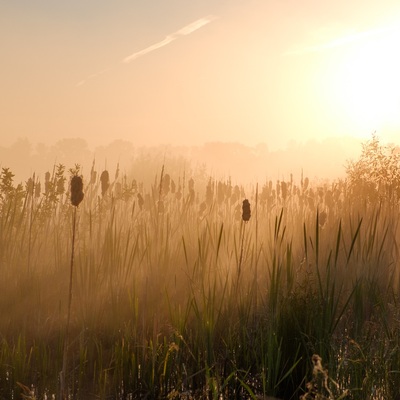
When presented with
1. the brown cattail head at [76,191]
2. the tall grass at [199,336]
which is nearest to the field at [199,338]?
the tall grass at [199,336]

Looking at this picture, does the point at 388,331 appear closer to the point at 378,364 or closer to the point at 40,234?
the point at 378,364

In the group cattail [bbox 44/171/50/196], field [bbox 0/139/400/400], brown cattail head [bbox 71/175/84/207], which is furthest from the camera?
cattail [bbox 44/171/50/196]

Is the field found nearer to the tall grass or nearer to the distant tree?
the tall grass

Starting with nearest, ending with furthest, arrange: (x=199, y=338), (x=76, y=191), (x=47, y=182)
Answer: (x=76, y=191)
(x=199, y=338)
(x=47, y=182)

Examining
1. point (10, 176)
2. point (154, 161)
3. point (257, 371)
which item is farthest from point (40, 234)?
point (154, 161)

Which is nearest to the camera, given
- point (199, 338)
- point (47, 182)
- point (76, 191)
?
point (76, 191)

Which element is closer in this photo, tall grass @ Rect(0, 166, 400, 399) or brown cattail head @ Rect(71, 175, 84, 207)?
brown cattail head @ Rect(71, 175, 84, 207)

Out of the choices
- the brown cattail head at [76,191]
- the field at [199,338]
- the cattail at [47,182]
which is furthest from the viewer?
the cattail at [47,182]

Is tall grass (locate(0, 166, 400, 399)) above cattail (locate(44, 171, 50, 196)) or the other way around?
the other way around

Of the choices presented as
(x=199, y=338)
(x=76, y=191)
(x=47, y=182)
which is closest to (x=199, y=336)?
(x=199, y=338)

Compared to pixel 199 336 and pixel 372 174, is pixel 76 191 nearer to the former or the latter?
pixel 199 336

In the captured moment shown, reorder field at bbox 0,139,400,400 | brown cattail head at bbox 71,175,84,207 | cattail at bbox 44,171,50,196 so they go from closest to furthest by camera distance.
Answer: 1. brown cattail head at bbox 71,175,84,207
2. field at bbox 0,139,400,400
3. cattail at bbox 44,171,50,196

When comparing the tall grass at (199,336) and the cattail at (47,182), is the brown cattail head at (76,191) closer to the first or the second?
the tall grass at (199,336)

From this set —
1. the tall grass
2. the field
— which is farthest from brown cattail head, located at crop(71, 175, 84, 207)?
the tall grass
